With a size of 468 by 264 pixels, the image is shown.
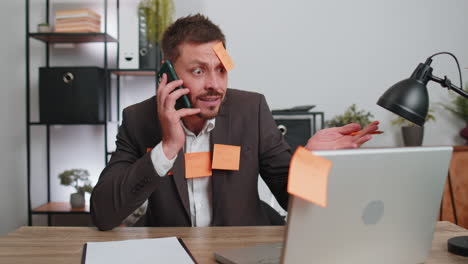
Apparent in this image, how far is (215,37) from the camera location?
1523 mm

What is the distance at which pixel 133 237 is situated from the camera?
1107 mm

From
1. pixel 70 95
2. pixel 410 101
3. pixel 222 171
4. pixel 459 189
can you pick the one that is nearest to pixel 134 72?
pixel 70 95

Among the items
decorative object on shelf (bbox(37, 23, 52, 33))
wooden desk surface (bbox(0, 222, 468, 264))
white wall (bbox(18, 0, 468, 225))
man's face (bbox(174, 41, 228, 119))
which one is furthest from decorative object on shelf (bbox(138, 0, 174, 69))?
wooden desk surface (bbox(0, 222, 468, 264))

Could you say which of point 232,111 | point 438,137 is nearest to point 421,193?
point 232,111

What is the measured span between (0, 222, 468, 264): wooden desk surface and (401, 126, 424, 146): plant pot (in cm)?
167

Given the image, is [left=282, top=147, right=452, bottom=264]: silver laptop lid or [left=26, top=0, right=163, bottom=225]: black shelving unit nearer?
[left=282, top=147, right=452, bottom=264]: silver laptop lid

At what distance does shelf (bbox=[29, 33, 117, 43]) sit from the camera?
8.86 feet

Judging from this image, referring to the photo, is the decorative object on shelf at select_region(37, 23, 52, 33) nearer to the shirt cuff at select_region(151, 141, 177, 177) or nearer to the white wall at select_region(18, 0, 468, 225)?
the white wall at select_region(18, 0, 468, 225)

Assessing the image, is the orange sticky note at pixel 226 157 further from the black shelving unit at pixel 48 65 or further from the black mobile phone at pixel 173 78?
the black shelving unit at pixel 48 65

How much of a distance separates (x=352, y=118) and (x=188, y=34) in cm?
170

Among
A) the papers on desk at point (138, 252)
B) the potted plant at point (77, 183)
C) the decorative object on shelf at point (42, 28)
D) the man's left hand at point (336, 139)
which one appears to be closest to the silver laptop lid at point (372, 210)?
the papers on desk at point (138, 252)

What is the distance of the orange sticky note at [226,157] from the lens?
146 centimetres

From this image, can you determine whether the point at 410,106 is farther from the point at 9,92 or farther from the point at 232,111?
the point at 9,92

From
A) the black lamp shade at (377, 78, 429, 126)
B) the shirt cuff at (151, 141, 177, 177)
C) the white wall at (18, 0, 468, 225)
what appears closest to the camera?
the black lamp shade at (377, 78, 429, 126)
